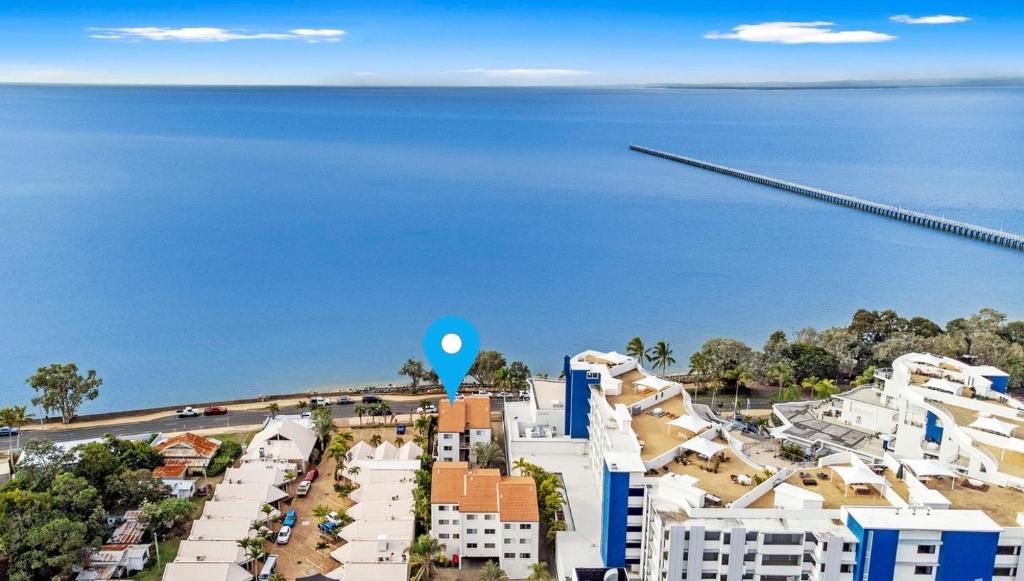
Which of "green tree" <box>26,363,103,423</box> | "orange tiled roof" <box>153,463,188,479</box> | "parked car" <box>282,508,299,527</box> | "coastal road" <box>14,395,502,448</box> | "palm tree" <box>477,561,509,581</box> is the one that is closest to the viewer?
"palm tree" <box>477,561,509,581</box>

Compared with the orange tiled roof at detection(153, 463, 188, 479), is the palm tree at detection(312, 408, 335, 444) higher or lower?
higher

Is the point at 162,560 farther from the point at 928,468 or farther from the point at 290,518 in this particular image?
the point at 928,468

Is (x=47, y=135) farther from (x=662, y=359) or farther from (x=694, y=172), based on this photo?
(x=662, y=359)

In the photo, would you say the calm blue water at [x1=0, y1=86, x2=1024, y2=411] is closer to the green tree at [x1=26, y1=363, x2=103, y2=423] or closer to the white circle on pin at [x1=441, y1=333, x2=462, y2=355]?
the green tree at [x1=26, y1=363, x2=103, y2=423]

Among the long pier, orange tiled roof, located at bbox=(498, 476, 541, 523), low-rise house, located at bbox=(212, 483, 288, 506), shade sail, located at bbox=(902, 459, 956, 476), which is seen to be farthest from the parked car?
the long pier

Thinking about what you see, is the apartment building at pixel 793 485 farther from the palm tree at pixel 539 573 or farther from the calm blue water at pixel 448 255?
the calm blue water at pixel 448 255

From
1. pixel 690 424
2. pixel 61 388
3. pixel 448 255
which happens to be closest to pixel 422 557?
pixel 690 424

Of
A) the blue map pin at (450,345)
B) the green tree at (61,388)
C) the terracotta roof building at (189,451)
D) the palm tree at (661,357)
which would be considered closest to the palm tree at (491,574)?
the blue map pin at (450,345)
